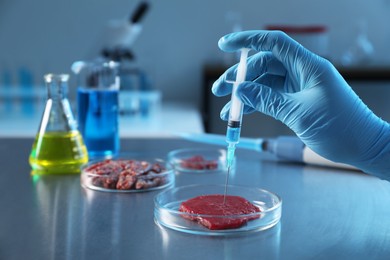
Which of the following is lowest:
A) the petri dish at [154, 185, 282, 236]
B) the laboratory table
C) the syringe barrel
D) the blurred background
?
the laboratory table

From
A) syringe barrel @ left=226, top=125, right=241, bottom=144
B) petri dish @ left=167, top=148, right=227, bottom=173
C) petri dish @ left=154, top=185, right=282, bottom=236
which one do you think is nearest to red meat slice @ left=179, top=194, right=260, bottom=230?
petri dish @ left=154, top=185, right=282, bottom=236

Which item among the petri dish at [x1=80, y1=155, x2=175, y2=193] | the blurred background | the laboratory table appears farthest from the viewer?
the blurred background

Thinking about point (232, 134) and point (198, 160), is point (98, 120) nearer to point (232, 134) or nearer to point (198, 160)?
point (198, 160)

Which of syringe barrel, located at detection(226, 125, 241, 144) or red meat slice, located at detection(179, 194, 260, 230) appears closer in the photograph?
red meat slice, located at detection(179, 194, 260, 230)

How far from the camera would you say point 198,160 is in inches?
58.9

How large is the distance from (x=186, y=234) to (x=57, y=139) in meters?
0.54

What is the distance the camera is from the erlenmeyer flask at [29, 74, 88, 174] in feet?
4.54

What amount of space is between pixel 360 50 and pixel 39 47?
1790mm

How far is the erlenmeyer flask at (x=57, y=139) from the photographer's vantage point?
1.38 meters

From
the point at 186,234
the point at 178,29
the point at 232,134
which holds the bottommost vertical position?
the point at 186,234

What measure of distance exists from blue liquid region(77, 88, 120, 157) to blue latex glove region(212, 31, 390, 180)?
0.56 meters

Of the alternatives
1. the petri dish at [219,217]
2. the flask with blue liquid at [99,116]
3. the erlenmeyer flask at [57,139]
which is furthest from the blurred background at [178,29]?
the petri dish at [219,217]

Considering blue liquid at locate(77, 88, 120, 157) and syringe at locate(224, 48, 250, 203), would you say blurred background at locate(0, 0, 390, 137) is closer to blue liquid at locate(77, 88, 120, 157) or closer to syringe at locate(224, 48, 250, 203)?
blue liquid at locate(77, 88, 120, 157)

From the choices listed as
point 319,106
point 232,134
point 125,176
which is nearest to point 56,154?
point 125,176
